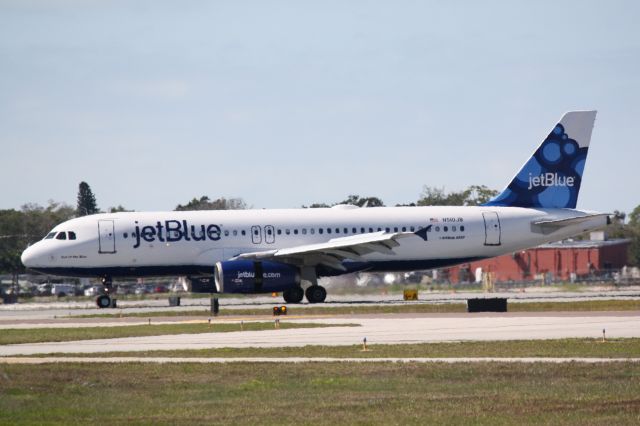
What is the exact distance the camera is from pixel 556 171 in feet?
211

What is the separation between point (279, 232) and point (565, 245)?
5716 centimetres

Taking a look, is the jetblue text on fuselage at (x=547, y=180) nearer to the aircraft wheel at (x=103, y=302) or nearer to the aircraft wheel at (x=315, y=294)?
the aircraft wheel at (x=315, y=294)

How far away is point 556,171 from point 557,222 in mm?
3091

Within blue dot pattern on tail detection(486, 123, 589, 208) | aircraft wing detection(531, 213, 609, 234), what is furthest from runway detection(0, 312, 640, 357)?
blue dot pattern on tail detection(486, 123, 589, 208)

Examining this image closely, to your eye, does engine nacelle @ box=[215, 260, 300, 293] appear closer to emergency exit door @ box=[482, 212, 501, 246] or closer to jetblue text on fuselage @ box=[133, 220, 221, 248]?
jetblue text on fuselage @ box=[133, 220, 221, 248]

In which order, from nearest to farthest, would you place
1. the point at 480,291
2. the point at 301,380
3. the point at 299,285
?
the point at 301,380
the point at 299,285
the point at 480,291

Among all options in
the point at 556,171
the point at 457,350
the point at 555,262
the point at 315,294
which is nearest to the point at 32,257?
the point at 315,294

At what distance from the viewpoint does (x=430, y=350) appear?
31.7 metres

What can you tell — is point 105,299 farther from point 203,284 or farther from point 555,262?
point 555,262

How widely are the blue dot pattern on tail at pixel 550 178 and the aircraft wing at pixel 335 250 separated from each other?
7.88 metres

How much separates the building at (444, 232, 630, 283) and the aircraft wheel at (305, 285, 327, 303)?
49.4 m

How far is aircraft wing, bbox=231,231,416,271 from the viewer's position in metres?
57.4

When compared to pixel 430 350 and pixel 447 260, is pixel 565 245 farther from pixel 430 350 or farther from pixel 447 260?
pixel 430 350

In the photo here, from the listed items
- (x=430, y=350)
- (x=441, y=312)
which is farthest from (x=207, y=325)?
(x=430, y=350)
